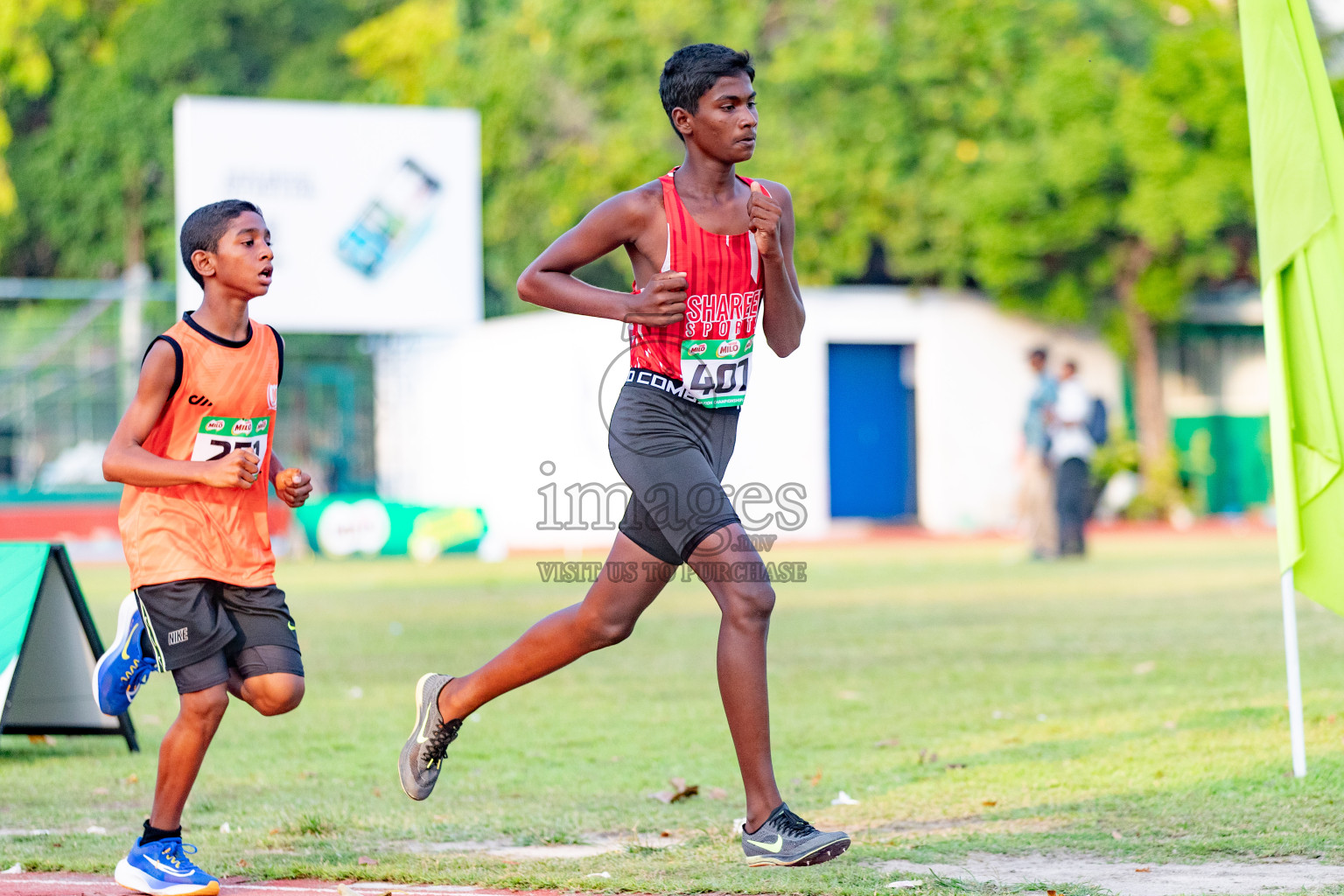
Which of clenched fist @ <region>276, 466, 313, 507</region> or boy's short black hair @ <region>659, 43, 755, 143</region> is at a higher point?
boy's short black hair @ <region>659, 43, 755, 143</region>

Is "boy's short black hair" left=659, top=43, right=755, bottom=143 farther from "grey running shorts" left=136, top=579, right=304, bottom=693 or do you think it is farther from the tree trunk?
the tree trunk

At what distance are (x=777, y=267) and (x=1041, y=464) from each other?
524 inches

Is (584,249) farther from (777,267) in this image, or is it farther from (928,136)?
(928,136)

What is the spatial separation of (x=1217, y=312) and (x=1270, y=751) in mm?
24647

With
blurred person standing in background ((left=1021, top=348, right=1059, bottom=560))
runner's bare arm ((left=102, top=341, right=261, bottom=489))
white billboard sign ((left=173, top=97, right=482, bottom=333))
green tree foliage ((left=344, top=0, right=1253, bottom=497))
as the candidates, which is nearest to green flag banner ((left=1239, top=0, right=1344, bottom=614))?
runner's bare arm ((left=102, top=341, right=261, bottom=489))

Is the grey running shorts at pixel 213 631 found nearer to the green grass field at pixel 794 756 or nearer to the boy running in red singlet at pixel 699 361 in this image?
the green grass field at pixel 794 756

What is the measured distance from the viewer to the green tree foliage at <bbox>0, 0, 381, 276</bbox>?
42.0m

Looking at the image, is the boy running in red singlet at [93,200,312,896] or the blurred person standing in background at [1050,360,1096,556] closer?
the boy running in red singlet at [93,200,312,896]

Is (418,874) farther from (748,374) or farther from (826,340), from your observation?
(826,340)

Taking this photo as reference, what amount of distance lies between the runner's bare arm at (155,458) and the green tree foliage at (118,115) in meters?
38.6

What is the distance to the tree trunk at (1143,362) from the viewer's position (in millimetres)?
27625

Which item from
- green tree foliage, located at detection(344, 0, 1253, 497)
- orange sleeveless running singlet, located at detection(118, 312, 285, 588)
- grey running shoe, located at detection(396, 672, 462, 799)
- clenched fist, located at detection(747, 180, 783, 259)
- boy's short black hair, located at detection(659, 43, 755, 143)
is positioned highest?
green tree foliage, located at detection(344, 0, 1253, 497)

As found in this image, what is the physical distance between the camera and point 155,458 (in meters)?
4.57

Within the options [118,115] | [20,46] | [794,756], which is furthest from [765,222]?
[118,115]
